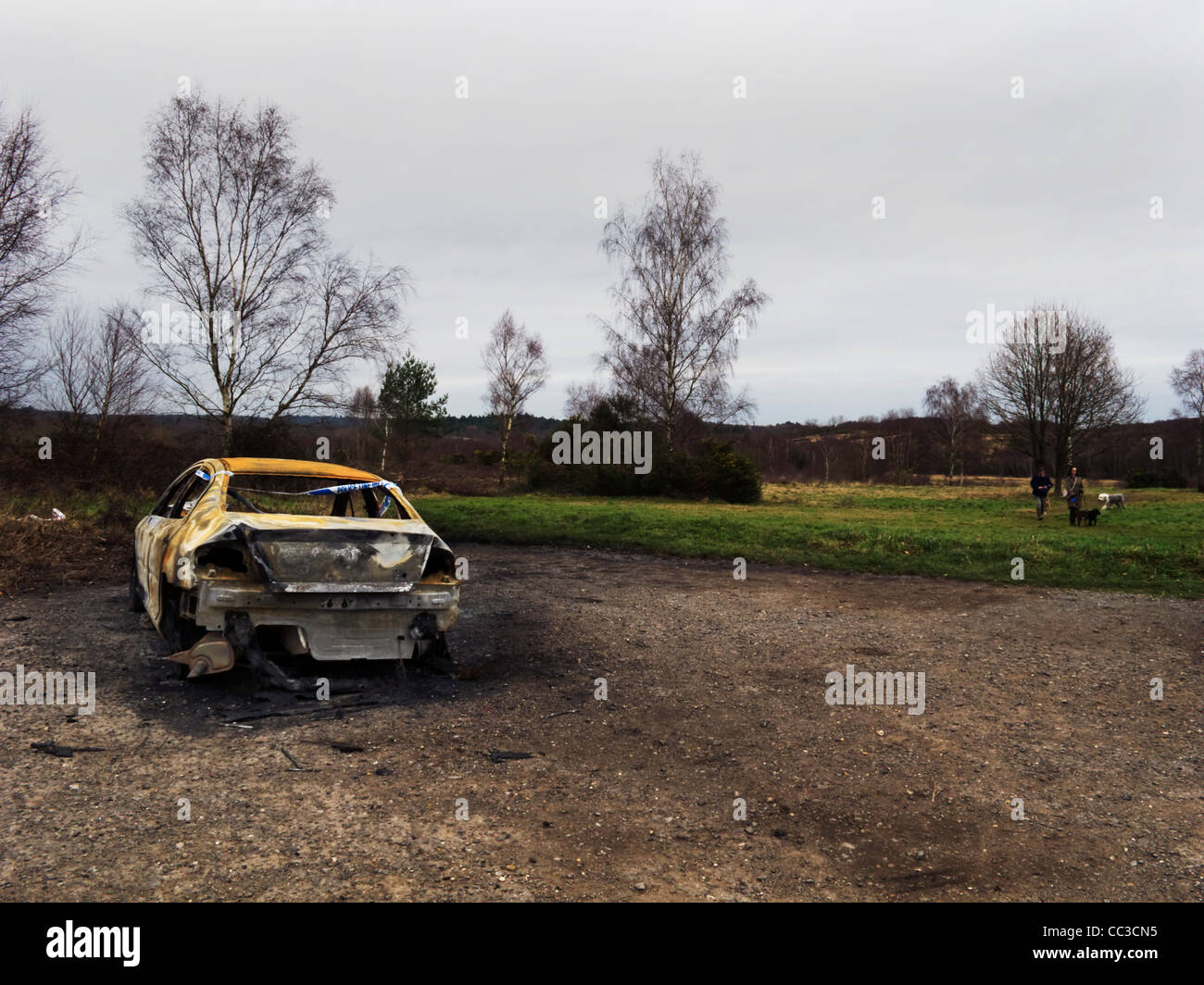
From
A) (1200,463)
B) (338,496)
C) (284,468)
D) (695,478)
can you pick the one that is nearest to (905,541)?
(338,496)

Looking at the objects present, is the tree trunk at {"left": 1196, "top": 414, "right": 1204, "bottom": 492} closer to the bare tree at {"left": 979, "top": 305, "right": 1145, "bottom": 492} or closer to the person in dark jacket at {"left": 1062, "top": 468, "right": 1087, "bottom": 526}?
the bare tree at {"left": 979, "top": 305, "right": 1145, "bottom": 492}

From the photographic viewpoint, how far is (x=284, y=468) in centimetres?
610

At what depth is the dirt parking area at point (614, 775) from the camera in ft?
9.71

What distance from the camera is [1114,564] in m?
12.9

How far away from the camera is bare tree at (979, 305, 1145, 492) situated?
35219mm

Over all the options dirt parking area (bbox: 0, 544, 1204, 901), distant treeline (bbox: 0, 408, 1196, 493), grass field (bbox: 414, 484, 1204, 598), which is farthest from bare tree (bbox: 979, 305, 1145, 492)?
dirt parking area (bbox: 0, 544, 1204, 901)

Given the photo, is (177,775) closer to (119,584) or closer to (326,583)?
(326,583)

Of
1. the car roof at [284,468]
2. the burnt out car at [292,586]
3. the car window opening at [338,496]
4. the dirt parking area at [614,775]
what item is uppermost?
the car roof at [284,468]

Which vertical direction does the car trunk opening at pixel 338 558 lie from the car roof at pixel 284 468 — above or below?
below

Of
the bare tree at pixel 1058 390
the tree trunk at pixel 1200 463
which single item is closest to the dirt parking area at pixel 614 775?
the bare tree at pixel 1058 390

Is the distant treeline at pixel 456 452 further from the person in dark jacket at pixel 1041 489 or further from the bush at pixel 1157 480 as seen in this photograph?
the person in dark jacket at pixel 1041 489

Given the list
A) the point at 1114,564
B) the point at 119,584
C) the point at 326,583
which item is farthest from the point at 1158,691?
the point at 119,584

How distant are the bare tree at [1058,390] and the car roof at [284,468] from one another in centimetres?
3686
